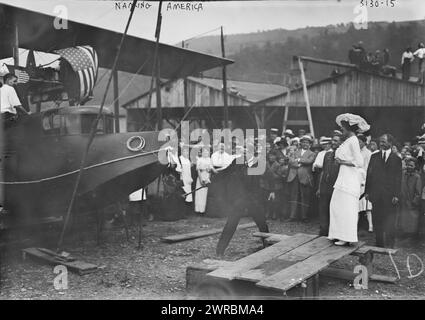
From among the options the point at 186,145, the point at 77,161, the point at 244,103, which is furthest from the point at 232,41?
the point at 77,161

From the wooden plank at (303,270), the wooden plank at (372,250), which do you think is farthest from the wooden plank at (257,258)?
the wooden plank at (372,250)

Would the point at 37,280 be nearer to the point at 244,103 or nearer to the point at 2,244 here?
the point at 2,244

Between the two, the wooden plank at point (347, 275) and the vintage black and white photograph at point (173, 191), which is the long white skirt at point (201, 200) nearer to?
the vintage black and white photograph at point (173, 191)

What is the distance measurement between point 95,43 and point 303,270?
8.06m

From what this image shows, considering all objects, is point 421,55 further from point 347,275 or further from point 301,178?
point 347,275

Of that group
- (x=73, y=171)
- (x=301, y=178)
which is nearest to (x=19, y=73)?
(x=73, y=171)

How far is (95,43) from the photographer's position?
10.9 metres

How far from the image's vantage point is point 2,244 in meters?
8.27

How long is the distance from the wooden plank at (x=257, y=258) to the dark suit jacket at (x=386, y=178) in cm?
161

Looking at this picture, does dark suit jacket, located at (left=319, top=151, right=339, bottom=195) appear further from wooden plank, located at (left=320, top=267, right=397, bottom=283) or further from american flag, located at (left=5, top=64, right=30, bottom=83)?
american flag, located at (left=5, top=64, right=30, bottom=83)

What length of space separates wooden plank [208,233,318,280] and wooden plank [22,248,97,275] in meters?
2.51

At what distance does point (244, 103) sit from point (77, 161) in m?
13.0

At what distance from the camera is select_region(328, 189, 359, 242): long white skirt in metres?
6.39

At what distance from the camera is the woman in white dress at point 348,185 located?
6391mm
